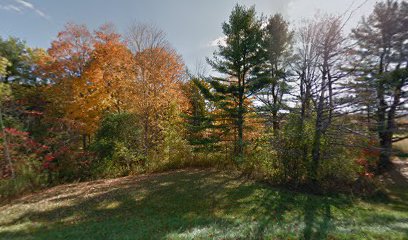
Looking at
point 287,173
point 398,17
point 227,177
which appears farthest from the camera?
point 398,17

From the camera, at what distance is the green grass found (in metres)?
4.32

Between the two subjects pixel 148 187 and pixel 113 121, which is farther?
pixel 113 121

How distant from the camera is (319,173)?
7.11 metres

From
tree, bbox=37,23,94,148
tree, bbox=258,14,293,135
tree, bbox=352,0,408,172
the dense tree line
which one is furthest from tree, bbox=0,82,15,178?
tree, bbox=352,0,408,172

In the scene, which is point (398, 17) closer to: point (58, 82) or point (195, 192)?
point (195, 192)

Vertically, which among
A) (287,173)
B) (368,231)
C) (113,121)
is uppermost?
(113,121)

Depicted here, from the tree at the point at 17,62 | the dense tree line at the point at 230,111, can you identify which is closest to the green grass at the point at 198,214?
the dense tree line at the point at 230,111

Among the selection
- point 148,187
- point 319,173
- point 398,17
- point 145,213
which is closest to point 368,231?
point 319,173

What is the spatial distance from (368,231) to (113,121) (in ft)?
39.1

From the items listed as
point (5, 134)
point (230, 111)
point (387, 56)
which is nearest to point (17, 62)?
point (5, 134)

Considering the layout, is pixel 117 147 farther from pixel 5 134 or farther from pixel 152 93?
pixel 5 134

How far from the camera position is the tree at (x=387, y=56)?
8836 mm

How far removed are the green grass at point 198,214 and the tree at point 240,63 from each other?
3501 millimetres

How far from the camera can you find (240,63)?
32.0 feet
